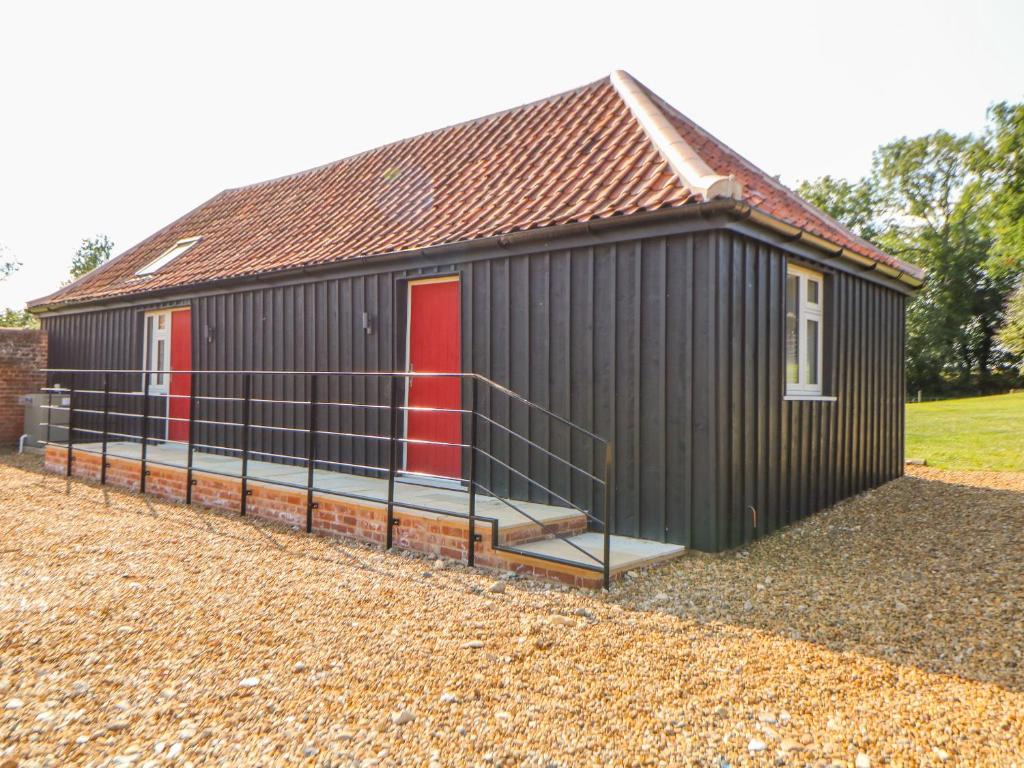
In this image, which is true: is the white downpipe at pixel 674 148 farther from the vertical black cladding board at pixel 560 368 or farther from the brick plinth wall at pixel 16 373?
the brick plinth wall at pixel 16 373

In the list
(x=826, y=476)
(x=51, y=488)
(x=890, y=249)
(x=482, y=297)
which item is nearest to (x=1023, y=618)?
(x=826, y=476)

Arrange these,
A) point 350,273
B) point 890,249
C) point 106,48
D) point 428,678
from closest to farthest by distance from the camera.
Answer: point 428,678, point 106,48, point 350,273, point 890,249

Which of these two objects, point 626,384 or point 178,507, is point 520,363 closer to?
point 626,384

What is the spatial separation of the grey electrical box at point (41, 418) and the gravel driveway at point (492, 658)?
6.97 metres

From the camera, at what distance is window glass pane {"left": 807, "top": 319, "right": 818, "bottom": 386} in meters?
7.21

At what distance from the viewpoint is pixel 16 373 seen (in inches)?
498

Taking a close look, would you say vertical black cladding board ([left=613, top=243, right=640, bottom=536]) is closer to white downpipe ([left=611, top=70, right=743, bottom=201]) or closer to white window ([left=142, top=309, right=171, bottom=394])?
white downpipe ([left=611, top=70, right=743, bottom=201])

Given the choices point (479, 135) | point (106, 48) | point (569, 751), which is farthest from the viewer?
point (479, 135)

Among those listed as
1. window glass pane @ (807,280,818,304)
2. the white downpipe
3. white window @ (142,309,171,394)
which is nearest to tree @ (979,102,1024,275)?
window glass pane @ (807,280,818,304)

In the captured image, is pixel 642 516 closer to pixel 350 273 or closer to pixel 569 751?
pixel 569 751

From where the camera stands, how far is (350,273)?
26.0ft

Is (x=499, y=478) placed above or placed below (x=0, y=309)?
below

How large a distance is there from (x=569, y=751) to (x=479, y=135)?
825 centimetres

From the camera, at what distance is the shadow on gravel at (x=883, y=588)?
12.2ft
